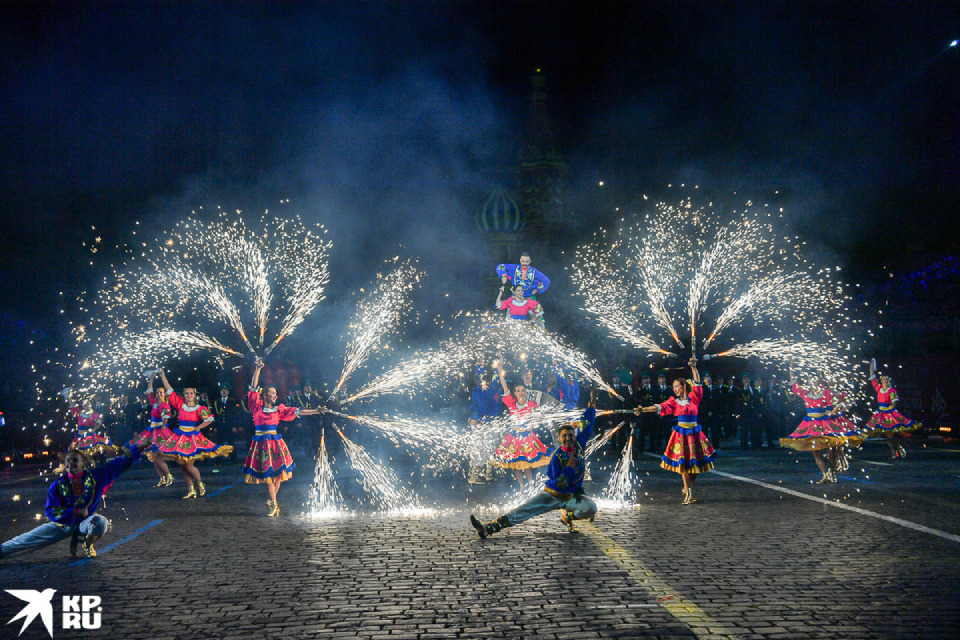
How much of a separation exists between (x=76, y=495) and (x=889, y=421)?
17118mm

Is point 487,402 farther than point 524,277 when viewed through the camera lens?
No

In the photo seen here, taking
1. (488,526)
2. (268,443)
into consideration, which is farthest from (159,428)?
(488,526)

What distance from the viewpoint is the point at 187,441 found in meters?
12.7

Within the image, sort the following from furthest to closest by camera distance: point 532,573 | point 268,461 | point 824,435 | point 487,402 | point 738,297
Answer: point 738,297, point 487,402, point 824,435, point 268,461, point 532,573

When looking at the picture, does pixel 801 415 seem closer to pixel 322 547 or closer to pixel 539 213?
pixel 322 547

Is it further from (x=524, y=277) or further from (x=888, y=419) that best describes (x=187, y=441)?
(x=888, y=419)

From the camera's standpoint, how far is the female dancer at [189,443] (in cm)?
1223

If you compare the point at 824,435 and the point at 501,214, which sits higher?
the point at 501,214

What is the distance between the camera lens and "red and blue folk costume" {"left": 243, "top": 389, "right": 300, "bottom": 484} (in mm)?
10359

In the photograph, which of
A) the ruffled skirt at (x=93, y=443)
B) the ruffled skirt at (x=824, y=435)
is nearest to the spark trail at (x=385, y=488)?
the ruffled skirt at (x=93, y=443)

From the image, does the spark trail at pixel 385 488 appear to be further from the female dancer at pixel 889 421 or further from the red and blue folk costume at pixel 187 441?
the female dancer at pixel 889 421

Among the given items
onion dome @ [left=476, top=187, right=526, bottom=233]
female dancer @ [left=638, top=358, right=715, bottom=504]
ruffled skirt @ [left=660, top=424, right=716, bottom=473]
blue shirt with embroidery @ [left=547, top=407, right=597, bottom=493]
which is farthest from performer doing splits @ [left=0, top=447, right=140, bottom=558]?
onion dome @ [left=476, top=187, right=526, bottom=233]

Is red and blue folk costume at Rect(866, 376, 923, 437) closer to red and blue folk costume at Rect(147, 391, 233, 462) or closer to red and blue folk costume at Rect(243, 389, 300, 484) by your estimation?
red and blue folk costume at Rect(243, 389, 300, 484)

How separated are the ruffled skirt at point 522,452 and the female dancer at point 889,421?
9749mm
